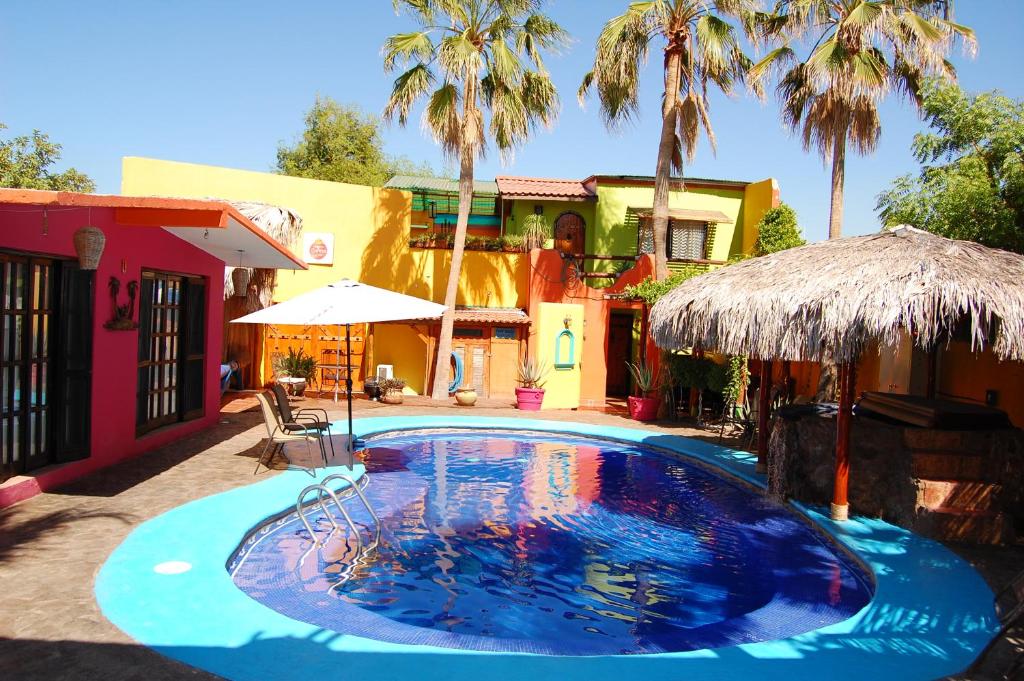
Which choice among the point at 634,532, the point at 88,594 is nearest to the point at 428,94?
the point at 634,532

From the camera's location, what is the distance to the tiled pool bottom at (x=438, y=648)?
4121mm

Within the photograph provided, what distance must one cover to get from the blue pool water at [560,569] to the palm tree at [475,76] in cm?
896

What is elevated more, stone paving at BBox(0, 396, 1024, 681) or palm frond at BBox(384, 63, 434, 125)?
palm frond at BBox(384, 63, 434, 125)

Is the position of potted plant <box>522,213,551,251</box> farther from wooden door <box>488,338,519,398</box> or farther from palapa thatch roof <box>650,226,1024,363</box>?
palapa thatch roof <box>650,226,1024,363</box>

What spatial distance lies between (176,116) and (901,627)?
2791 cm

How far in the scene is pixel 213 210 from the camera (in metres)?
7.02

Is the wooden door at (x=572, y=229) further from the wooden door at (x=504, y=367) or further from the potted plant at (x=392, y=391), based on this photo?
the potted plant at (x=392, y=391)

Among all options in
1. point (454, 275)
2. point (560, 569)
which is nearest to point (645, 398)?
point (454, 275)

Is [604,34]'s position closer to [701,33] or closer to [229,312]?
[701,33]

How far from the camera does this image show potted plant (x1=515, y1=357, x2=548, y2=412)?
17.5 metres

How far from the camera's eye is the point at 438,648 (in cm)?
441

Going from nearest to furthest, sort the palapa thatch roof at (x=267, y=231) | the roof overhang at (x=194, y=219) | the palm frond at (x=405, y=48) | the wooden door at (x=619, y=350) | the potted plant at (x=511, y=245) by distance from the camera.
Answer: the roof overhang at (x=194, y=219) < the palapa thatch roof at (x=267, y=231) < the palm frond at (x=405, y=48) < the potted plant at (x=511, y=245) < the wooden door at (x=619, y=350)

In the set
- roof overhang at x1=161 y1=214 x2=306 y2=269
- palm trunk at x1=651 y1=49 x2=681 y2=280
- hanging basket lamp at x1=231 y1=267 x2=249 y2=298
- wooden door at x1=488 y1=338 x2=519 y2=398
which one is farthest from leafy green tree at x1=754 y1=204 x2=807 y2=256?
hanging basket lamp at x1=231 y1=267 x2=249 y2=298

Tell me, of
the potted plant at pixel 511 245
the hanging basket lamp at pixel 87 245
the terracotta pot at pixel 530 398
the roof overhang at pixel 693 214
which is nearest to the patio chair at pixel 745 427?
the terracotta pot at pixel 530 398
